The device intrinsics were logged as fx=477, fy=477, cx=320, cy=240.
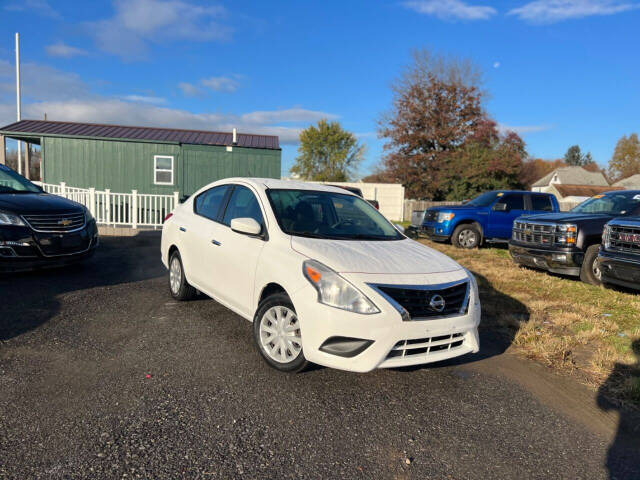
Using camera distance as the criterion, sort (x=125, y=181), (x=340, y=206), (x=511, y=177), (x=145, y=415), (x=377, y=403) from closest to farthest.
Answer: (x=145, y=415)
(x=377, y=403)
(x=340, y=206)
(x=125, y=181)
(x=511, y=177)

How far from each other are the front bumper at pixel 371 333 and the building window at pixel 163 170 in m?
17.5

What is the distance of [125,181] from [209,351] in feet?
56.2

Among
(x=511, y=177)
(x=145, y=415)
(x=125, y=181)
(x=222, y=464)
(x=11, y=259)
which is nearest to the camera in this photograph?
(x=222, y=464)

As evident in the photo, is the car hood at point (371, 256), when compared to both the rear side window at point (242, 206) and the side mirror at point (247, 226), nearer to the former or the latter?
the side mirror at point (247, 226)

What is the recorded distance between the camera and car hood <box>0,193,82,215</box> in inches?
265

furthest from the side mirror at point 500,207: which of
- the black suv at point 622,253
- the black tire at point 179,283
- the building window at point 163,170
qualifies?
the building window at point 163,170

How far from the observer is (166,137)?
20.6 meters

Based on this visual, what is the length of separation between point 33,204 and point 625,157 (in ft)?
321

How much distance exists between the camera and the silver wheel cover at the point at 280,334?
378cm

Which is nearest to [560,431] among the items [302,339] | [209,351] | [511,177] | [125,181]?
[302,339]

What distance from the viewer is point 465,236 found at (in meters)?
13.6

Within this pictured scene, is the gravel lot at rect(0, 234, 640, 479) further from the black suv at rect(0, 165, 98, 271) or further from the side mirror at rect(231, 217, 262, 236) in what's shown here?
the black suv at rect(0, 165, 98, 271)

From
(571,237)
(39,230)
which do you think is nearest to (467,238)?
(571,237)

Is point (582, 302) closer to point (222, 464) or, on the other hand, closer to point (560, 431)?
point (560, 431)
